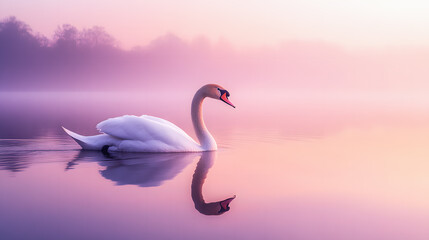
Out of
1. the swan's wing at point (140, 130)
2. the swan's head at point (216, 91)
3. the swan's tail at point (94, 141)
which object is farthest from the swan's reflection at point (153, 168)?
the swan's head at point (216, 91)

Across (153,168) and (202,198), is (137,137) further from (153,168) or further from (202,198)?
(202,198)

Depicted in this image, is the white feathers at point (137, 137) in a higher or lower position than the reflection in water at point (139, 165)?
higher

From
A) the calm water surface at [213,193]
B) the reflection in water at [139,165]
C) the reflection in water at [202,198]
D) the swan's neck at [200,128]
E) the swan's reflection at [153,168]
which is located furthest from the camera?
the swan's neck at [200,128]

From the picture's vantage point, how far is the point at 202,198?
675cm

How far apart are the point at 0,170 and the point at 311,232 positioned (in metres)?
5.06

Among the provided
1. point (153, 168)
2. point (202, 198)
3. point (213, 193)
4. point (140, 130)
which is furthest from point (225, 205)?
point (140, 130)

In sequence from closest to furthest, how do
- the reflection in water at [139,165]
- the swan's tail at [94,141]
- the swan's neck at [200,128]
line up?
the reflection in water at [139,165] < the swan's tail at [94,141] < the swan's neck at [200,128]

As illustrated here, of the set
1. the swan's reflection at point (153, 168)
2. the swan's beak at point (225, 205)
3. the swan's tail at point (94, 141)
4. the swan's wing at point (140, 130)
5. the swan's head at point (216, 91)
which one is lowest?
the swan's beak at point (225, 205)

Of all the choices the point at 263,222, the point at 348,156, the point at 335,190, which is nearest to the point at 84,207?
the point at 263,222

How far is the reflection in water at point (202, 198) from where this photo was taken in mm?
6191

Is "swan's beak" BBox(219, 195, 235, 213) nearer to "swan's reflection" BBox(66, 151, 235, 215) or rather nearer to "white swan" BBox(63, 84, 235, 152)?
"swan's reflection" BBox(66, 151, 235, 215)

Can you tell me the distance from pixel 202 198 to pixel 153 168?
2.02 metres

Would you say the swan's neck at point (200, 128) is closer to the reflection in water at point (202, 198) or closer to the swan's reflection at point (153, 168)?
the swan's reflection at point (153, 168)

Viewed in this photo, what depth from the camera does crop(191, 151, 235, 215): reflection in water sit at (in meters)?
6.19
